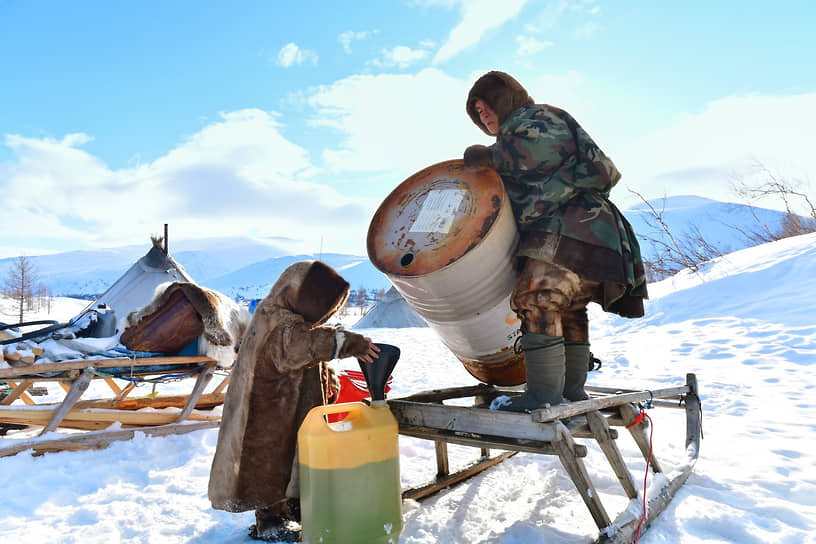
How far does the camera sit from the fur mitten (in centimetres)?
243

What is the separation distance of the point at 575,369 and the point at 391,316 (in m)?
17.1

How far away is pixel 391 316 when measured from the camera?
65.2 feet

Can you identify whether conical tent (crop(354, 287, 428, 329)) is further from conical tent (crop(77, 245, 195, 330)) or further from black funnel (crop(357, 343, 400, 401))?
black funnel (crop(357, 343, 400, 401))

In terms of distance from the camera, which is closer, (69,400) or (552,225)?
(552,225)

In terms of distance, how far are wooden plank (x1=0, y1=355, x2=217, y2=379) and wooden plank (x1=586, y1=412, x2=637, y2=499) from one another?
374 cm

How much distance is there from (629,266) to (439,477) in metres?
1.87

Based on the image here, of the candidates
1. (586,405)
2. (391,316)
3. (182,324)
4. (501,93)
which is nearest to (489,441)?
(586,405)

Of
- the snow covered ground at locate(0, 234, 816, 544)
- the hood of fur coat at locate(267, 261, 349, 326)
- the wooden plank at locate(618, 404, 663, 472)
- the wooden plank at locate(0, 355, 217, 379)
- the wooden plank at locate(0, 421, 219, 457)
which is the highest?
the hood of fur coat at locate(267, 261, 349, 326)

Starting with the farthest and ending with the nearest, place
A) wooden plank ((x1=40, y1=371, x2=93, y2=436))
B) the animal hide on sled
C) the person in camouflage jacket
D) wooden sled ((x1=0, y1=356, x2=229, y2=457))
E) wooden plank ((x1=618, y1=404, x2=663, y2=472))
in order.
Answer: the animal hide on sled, wooden plank ((x1=40, y1=371, x2=93, y2=436)), wooden sled ((x1=0, y1=356, x2=229, y2=457)), wooden plank ((x1=618, y1=404, x2=663, y2=472)), the person in camouflage jacket

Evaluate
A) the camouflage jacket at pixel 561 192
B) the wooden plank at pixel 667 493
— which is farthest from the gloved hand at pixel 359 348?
the wooden plank at pixel 667 493

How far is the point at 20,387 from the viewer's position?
471cm

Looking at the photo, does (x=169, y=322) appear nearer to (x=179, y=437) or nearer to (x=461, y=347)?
(x=179, y=437)

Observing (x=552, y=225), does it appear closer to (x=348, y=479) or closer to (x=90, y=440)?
(x=348, y=479)

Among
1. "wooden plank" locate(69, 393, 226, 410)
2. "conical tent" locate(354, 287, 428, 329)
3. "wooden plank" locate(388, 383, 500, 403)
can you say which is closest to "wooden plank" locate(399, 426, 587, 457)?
"wooden plank" locate(388, 383, 500, 403)
